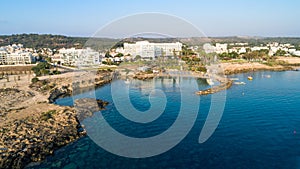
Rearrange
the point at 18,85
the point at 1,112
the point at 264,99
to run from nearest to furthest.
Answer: the point at 1,112 → the point at 264,99 → the point at 18,85

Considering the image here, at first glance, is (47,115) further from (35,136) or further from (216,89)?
(216,89)

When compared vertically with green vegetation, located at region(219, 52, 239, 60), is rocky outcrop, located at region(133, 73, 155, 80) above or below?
below

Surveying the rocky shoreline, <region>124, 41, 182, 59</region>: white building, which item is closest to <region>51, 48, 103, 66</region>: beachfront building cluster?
<region>124, 41, 182, 59</region>: white building

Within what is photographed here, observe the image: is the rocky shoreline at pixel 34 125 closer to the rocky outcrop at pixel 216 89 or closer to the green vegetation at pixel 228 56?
the rocky outcrop at pixel 216 89

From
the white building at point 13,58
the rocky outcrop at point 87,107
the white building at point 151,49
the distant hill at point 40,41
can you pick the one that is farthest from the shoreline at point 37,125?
the distant hill at point 40,41

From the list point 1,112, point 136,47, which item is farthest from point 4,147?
point 136,47

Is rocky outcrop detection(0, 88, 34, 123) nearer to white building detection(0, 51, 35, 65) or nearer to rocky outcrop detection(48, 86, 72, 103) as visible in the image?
rocky outcrop detection(48, 86, 72, 103)

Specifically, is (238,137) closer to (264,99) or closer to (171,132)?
(171,132)
